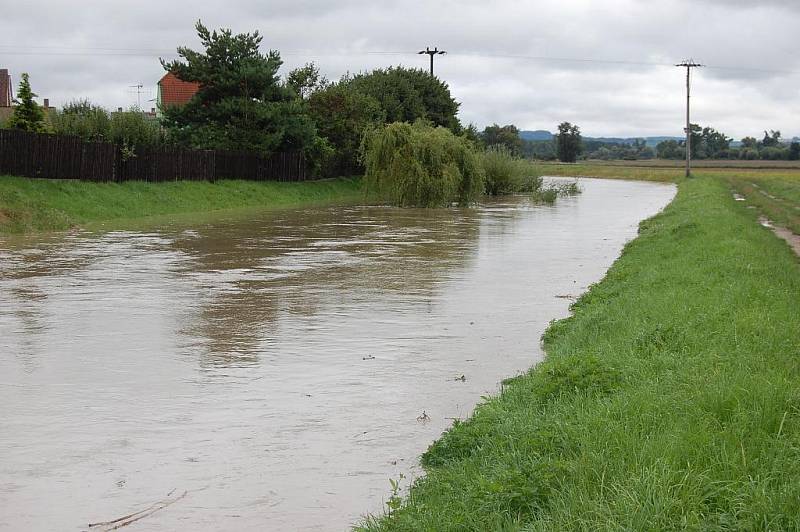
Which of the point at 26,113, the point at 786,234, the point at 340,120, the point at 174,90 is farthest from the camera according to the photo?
the point at 174,90

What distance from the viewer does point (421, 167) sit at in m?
42.7

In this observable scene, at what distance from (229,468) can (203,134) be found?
43352mm

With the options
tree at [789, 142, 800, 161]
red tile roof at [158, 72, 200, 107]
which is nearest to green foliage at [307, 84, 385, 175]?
red tile roof at [158, 72, 200, 107]

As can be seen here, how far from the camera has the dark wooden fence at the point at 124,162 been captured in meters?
33.1

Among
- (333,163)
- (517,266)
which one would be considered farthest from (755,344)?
(333,163)

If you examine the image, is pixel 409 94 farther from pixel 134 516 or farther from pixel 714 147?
pixel 714 147

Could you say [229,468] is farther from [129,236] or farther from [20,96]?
[20,96]

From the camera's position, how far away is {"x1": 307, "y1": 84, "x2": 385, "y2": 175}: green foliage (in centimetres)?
5791

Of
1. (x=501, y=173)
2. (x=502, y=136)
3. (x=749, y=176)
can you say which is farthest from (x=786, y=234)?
(x=502, y=136)

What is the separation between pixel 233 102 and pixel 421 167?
11570mm

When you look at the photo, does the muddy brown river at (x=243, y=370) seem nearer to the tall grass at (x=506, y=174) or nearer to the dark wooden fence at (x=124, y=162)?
the dark wooden fence at (x=124, y=162)

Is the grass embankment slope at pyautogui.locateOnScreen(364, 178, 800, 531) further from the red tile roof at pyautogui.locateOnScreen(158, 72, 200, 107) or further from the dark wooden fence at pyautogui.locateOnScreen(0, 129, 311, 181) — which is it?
the red tile roof at pyautogui.locateOnScreen(158, 72, 200, 107)

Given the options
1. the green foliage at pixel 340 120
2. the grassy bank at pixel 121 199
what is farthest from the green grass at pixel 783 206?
the green foliage at pixel 340 120

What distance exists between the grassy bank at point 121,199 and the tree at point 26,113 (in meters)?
2.88
